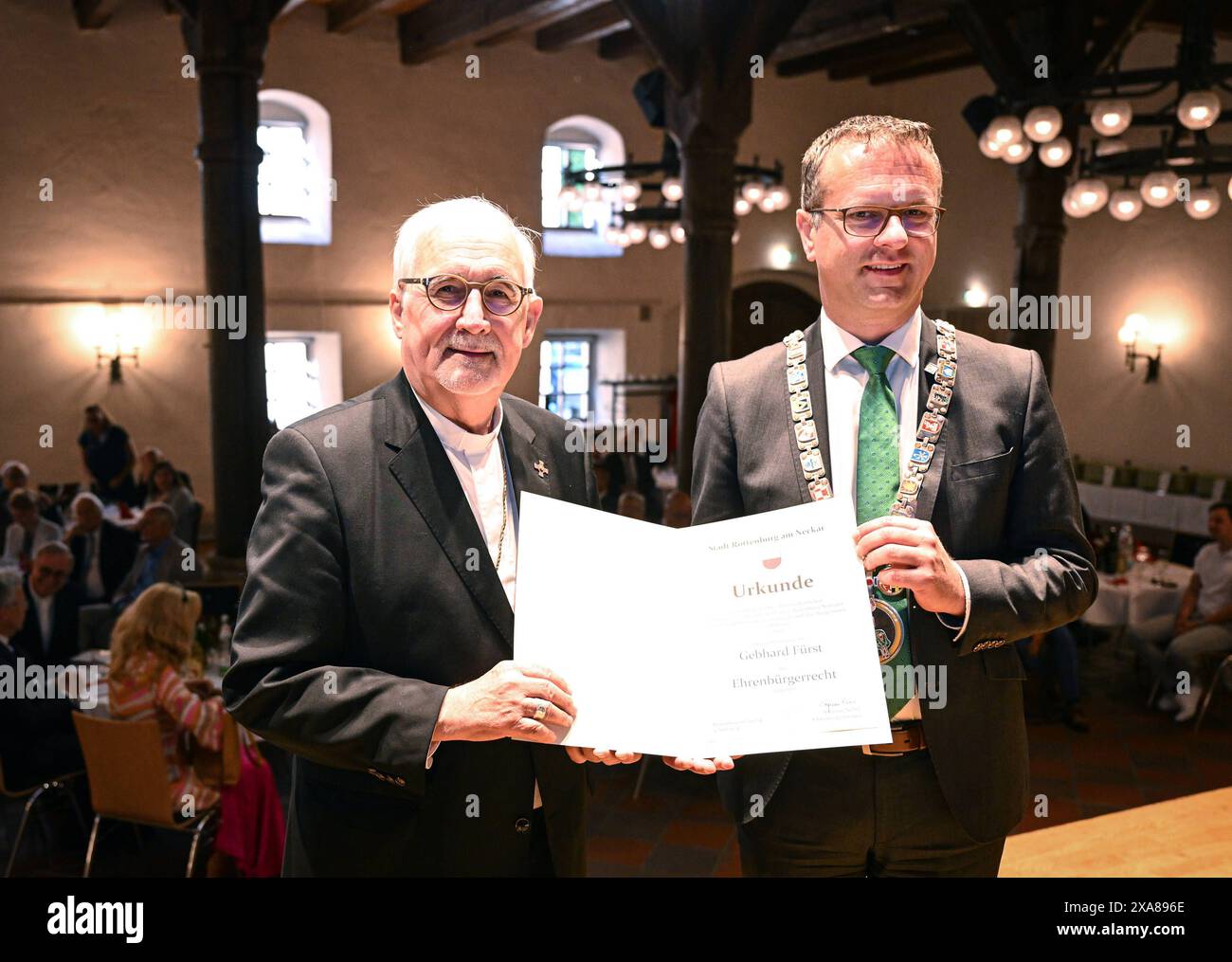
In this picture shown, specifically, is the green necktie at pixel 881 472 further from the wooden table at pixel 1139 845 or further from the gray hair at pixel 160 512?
the gray hair at pixel 160 512

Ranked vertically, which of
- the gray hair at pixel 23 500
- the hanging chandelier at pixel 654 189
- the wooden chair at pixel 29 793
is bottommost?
the wooden chair at pixel 29 793

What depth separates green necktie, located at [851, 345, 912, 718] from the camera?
182cm

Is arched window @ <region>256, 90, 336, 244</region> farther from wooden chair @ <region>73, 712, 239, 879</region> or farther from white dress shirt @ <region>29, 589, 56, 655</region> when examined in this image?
wooden chair @ <region>73, 712, 239, 879</region>

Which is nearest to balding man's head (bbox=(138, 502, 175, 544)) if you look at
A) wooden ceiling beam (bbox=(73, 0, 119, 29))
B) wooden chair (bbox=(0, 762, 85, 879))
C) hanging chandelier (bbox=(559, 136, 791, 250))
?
wooden chair (bbox=(0, 762, 85, 879))

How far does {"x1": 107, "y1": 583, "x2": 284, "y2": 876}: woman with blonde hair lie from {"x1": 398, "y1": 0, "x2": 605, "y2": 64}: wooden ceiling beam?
8289 mm

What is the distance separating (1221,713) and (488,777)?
22.6ft

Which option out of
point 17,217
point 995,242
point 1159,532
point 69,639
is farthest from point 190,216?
point 1159,532

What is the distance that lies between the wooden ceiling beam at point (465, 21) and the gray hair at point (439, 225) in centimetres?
969

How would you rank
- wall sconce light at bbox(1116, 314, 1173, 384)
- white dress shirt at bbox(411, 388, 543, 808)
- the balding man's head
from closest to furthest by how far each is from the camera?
white dress shirt at bbox(411, 388, 543, 808)
the balding man's head
wall sconce light at bbox(1116, 314, 1173, 384)

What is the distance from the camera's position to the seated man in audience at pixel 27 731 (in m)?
4.65

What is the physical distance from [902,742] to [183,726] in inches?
134

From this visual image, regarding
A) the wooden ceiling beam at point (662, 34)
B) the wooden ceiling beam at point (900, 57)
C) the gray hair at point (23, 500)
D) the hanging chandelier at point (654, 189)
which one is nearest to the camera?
the gray hair at point (23, 500)

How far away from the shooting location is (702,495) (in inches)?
77.2

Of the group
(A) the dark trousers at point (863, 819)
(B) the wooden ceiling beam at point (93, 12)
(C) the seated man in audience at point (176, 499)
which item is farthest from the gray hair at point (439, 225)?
(B) the wooden ceiling beam at point (93, 12)
